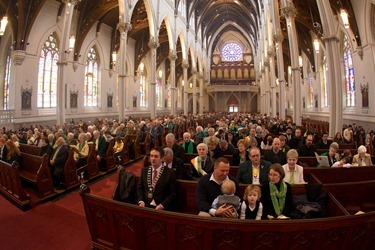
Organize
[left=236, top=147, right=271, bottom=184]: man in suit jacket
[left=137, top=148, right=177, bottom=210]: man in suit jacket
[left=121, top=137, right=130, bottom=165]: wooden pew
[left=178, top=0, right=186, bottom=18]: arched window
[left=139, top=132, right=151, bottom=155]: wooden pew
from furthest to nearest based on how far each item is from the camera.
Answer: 1. [left=178, top=0, right=186, bottom=18]: arched window
2. [left=139, top=132, right=151, bottom=155]: wooden pew
3. [left=121, top=137, right=130, bottom=165]: wooden pew
4. [left=236, top=147, right=271, bottom=184]: man in suit jacket
5. [left=137, top=148, right=177, bottom=210]: man in suit jacket

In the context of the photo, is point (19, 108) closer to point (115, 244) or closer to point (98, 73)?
point (98, 73)

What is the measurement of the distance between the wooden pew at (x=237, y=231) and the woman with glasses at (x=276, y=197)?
557 millimetres

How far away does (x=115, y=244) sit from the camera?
Result: 298 centimetres

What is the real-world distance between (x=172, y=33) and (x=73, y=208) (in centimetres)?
2404

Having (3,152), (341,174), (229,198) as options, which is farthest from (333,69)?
(3,152)

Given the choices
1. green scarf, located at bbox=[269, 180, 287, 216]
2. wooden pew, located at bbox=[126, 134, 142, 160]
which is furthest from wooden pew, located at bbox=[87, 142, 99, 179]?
green scarf, located at bbox=[269, 180, 287, 216]

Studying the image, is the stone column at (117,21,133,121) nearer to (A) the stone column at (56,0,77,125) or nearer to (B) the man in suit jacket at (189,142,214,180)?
(A) the stone column at (56,0,77,125)

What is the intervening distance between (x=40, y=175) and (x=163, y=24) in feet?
88.5

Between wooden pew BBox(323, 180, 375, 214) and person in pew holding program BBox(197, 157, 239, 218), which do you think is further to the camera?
wooden pew BBox(323, 180, 375, 214)

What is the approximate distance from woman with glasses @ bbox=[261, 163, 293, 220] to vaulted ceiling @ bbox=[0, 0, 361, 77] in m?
13.7

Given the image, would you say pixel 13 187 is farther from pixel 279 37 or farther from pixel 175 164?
pixel 279 37

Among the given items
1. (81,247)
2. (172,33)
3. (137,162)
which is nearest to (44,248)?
(81,247)

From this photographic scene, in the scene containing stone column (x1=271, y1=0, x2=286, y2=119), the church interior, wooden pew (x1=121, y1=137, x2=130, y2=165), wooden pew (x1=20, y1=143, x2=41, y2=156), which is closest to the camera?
the church interior

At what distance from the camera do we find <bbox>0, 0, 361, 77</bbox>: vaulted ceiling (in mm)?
14977
